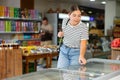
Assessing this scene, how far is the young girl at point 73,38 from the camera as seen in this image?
12.1ft

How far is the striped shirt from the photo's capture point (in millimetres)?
3730

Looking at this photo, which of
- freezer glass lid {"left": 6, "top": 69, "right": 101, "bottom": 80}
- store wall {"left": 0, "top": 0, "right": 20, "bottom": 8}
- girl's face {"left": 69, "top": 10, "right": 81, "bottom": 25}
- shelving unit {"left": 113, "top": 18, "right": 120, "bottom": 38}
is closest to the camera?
freezer glass lid {"left": 6, "top": 69, "right": 101, "bottom": 80}

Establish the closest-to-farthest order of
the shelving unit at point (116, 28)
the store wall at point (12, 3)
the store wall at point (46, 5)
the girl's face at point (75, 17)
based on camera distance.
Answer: the girl's face at point (75, 17)
the store wall at point (12, 3)
the store wall at point (46, 5)
the shelving unit at point (116, 28)

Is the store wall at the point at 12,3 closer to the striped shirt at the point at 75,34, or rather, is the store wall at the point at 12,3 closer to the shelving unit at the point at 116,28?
the striped shirt at the point at 75,34

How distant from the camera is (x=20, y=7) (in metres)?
9.27

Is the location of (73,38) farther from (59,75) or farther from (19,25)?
(19,25)

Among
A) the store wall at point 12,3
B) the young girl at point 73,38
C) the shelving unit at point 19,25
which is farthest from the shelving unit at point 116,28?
the young girl at point 73,38

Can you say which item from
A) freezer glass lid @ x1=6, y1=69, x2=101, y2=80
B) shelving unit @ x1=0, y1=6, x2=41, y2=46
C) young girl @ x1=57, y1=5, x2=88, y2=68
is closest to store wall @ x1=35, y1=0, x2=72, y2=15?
shelving unit @ x1=0, y1=6, x2=41, y2=46

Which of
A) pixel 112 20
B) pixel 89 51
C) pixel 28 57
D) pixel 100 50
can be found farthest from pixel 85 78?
pixel 112 20

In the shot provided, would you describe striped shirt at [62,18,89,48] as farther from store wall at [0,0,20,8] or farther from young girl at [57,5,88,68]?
store wall at [0,0,20,8]

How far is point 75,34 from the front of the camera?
3742 mm

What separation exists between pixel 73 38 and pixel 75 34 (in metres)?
0.07

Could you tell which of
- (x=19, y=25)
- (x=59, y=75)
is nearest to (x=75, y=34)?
(x=59, y=75)

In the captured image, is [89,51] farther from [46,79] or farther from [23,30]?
[46,79]
